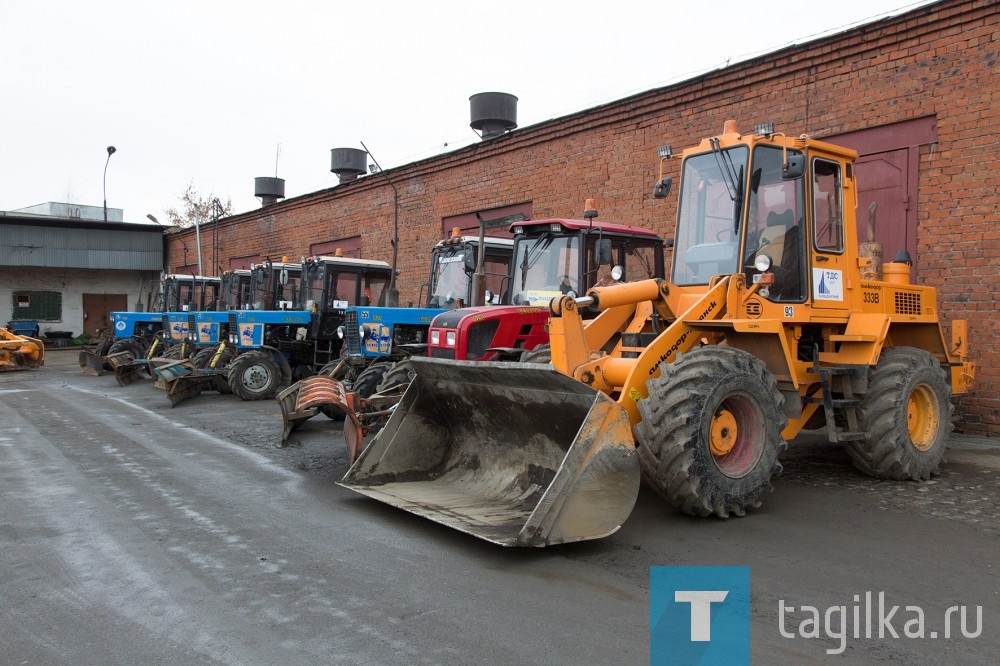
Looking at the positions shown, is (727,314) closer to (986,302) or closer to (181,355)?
(986,302)

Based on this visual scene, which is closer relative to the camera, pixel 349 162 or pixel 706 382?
pixel 706 382

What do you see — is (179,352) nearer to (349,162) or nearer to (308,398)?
(349,162)

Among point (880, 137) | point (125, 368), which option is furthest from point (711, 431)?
point (125, 368)

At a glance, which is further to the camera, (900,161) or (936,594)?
(900,161)

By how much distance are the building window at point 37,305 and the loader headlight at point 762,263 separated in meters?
39.6

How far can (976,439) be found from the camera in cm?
884

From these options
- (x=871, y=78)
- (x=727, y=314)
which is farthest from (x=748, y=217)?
(x=871, y=78)

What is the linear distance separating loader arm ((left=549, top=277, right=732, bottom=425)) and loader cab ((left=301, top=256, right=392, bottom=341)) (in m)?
9.49

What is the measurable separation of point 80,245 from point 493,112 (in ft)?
90.5

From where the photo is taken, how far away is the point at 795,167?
19.4 ft

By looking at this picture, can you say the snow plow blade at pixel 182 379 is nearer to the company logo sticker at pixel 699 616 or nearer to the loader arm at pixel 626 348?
the loader arm at pixel 626 348

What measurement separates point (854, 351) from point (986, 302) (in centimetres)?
347

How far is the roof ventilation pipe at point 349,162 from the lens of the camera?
25.7 m

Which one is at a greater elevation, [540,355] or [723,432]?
[540,355]
